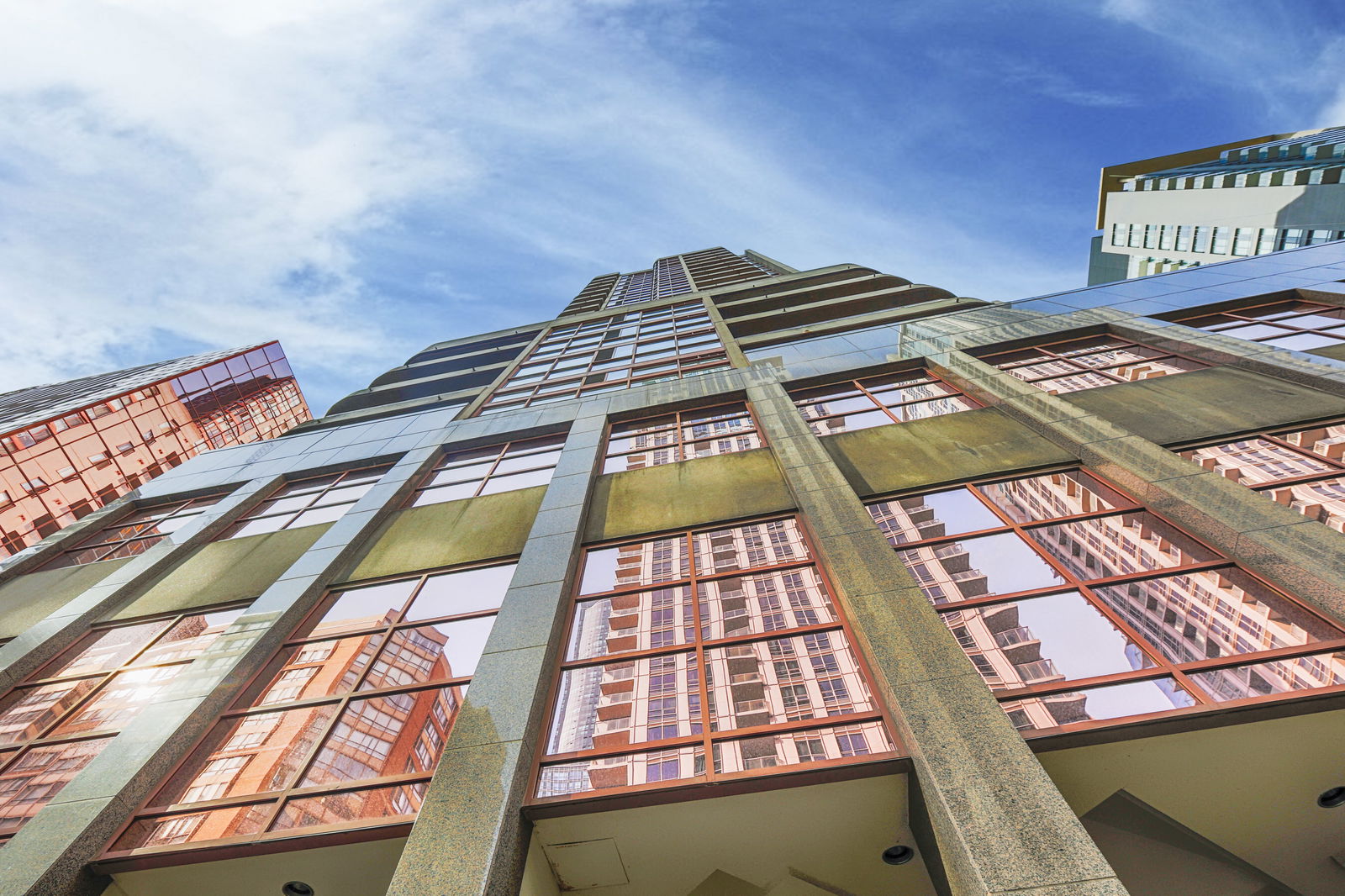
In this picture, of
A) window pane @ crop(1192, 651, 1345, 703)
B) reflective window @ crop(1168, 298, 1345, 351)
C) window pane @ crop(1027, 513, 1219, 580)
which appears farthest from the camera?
reflective window @ crop(1168, 298, 1345, 351)

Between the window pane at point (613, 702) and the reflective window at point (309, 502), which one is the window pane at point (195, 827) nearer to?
the window pane at point (613, 702)

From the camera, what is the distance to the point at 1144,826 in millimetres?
6598

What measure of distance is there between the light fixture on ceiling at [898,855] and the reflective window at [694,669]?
1042mm

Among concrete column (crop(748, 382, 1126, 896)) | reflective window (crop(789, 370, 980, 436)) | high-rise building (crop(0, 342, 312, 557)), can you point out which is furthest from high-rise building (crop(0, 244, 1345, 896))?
high-rise building (crop(0, 342, 312, 557))

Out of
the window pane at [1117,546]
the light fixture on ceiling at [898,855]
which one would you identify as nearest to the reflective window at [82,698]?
the light fixture on ceiling at [898,855]

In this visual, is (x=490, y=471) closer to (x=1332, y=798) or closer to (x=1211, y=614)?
(x=1211, y=614)

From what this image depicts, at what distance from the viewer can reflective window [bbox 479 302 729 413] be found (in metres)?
20.8

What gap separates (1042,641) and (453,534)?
10.6 meters

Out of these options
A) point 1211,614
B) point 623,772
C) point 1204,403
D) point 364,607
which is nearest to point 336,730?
point 364,607

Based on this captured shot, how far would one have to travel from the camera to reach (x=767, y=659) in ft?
28.7

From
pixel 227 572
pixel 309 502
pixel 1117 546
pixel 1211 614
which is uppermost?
pixel 309 502

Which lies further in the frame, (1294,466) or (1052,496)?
(1052,496)

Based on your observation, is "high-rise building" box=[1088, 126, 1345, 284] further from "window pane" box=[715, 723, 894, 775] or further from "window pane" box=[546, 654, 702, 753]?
"window pane" box=[546, 654, 702, 753]

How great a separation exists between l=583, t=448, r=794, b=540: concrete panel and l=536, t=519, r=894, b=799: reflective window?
37cm
